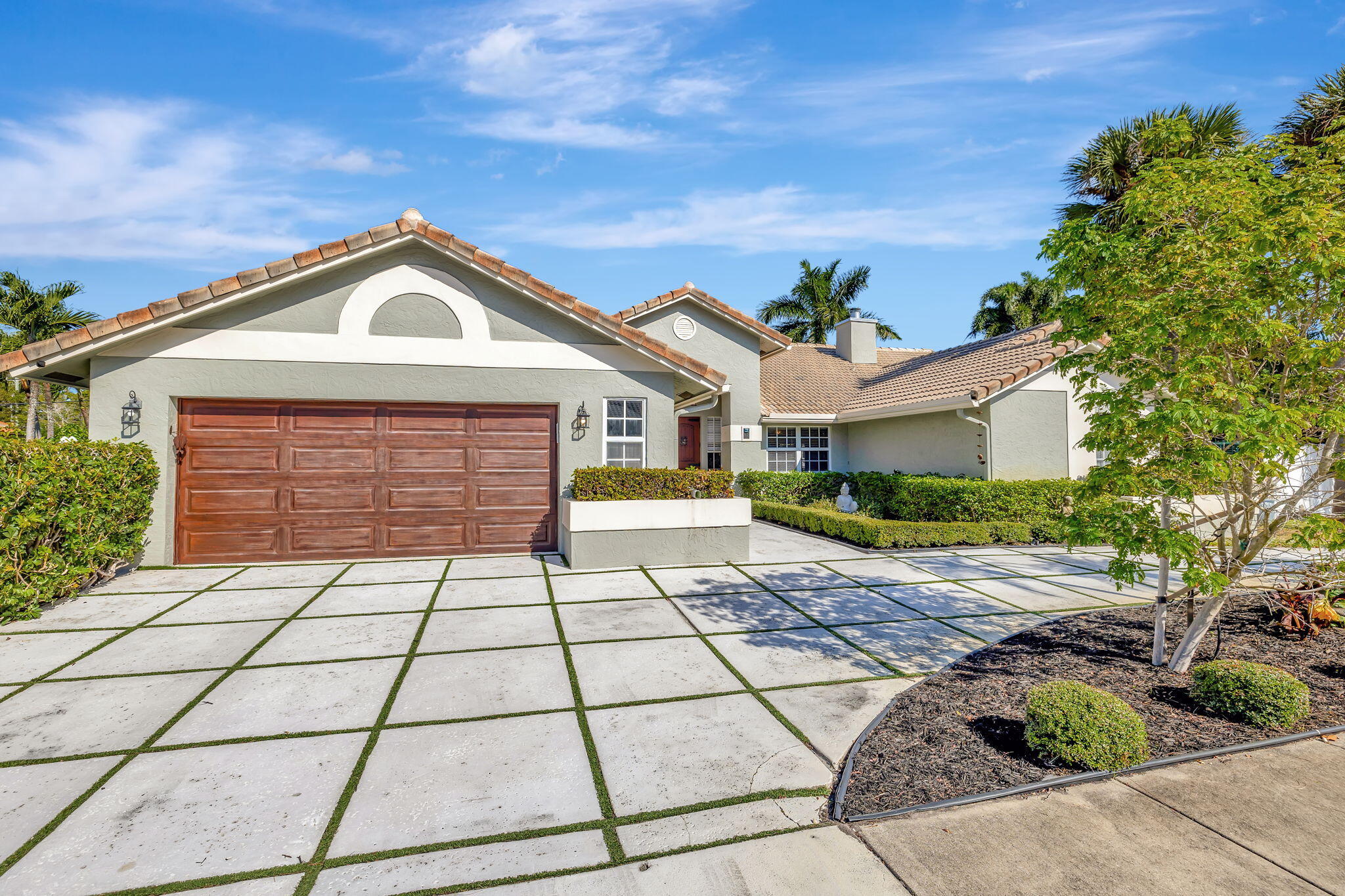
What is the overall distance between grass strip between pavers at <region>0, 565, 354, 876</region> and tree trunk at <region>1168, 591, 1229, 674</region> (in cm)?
675

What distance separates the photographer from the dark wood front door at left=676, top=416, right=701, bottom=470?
1781 centimetres

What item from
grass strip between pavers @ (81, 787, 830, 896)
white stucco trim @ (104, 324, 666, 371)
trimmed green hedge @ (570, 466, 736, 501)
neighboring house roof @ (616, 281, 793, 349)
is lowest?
grass strip between pavers @ (81, 787, 830, 896)

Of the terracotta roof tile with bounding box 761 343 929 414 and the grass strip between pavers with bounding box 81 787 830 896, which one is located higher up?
the terracotta roof tile with bounding box 761 343 929 414

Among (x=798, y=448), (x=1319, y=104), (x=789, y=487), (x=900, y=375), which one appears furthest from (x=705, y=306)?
(x=1319, y=104)

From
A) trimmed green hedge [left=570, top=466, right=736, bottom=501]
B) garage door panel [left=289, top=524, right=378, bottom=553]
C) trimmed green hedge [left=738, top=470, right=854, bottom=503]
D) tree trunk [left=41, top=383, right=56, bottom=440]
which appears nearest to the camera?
trimmed green hedge [left=570, top=466, right=736, bottom=501]

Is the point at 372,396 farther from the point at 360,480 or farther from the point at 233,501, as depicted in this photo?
the point at 233,501

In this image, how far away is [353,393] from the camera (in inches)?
337

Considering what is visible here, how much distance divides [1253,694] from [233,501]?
35.8 feet

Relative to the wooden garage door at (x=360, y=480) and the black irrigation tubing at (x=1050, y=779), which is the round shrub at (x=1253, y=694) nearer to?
the black irrigation tubing at (x=1050, y=779)

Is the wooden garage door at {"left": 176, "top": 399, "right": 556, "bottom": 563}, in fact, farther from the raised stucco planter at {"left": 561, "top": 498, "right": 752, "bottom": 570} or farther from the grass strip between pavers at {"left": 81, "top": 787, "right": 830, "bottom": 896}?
the grass strip between pavers at {"left": 81, "top": 787, "right": 830, "bottom": 896}

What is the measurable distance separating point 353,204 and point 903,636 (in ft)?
38.0

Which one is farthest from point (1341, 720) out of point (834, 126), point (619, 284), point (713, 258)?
point (619, 284)

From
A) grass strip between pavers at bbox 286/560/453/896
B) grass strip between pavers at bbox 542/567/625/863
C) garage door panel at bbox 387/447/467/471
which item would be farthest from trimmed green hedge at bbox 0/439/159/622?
grass strip between pavers at bbox 542/567/625/863

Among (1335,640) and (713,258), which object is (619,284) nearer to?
(713,258)
